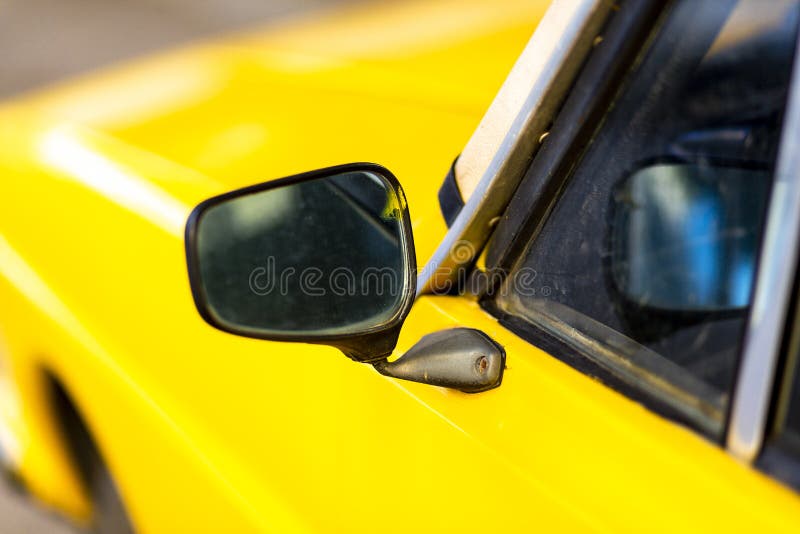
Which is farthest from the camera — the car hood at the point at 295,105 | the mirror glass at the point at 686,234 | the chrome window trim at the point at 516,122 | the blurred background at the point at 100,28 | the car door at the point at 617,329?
the blurred background at the point at 100,28

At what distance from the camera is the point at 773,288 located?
3.03 feet

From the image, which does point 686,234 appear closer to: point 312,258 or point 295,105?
point 312,258

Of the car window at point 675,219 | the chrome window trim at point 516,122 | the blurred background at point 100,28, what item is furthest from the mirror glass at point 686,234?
the blurred background at point 100,28

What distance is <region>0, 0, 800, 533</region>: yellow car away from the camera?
3.42ft

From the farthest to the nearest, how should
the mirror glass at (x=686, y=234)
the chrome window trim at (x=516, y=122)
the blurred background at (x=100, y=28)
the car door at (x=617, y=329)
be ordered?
the blurred background at (x=100, y=28), the mirror glass at (x=686, y=234), the chrome window trim at (x=516, y=122), the car door at (x=617, y=329)

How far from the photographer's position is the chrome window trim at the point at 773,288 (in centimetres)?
91

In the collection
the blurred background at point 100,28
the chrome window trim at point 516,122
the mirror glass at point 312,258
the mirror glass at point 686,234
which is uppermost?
the chrome window trim at point 516,122

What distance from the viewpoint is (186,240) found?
1.20 m

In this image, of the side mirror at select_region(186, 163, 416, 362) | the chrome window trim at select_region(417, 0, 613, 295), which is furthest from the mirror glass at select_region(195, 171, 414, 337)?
the chrome window trim at select_region(417, 0, 613, 295)

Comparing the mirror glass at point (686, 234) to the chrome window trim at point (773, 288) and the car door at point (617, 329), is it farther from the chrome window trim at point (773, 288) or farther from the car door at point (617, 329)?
the chrome window trim at point (773, 288)

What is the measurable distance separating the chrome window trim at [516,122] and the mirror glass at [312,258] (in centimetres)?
13

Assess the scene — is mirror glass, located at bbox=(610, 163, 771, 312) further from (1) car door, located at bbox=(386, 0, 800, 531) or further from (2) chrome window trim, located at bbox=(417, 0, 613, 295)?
(2) chrome window trim, located at bbox=(417, 0, 613, 295)

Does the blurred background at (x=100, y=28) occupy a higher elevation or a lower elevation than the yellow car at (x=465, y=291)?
lower

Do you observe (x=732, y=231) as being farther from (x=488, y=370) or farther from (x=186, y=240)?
(x=186, y=240)
